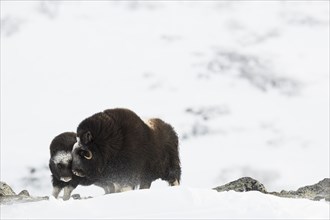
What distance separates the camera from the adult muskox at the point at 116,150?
501 inches

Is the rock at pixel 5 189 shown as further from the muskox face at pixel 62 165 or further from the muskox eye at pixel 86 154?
the muskox eye at pixel 86 154

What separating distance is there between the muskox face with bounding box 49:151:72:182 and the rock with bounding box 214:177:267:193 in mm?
4179

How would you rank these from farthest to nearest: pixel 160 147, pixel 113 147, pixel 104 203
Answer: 1. pixel 160 147
2. pixel 113 147
3. pixel 104 203

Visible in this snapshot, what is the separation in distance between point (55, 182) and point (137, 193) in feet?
17.0

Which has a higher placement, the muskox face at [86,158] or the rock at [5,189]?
the muskox face at [86,158]

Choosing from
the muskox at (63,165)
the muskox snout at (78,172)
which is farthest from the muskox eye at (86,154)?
the muskox at (63,165)

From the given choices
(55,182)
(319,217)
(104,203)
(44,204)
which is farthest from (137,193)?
(55,182)

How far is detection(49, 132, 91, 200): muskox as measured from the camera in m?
13.6

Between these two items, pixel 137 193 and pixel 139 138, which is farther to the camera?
pixel 139 138

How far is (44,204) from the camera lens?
9.12 m

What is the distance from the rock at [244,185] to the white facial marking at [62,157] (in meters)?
4.21

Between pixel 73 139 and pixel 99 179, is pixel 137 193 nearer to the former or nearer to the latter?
pixel 99 179

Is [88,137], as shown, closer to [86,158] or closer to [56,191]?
[86,158]

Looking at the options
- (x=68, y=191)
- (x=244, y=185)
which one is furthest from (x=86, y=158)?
(x=244, y=185)
